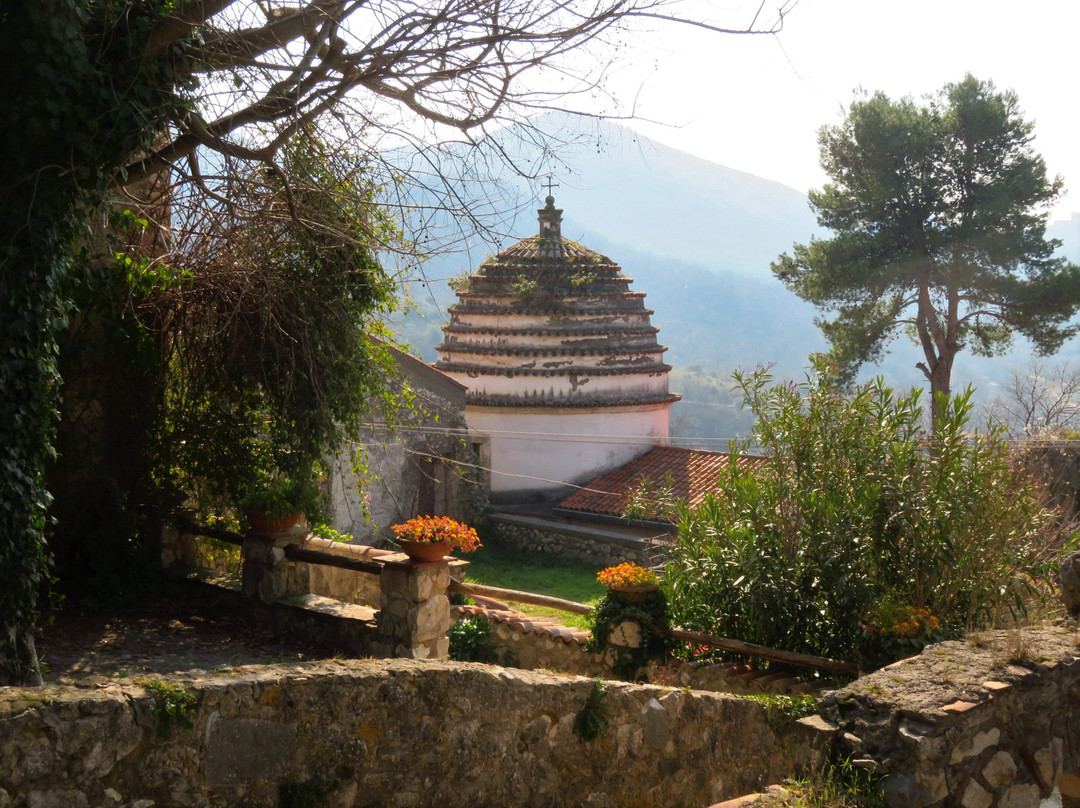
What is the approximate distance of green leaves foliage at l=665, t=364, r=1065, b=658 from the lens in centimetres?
681

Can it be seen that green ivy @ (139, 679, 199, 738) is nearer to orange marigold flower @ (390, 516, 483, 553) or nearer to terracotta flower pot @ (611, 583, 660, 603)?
orange marigold flower @ (390, 516, 483, 553)

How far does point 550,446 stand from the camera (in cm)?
2164

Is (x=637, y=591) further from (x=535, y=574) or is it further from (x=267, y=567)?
(x=535, y=574)

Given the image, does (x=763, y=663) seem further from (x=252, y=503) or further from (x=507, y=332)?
(x=507, y=332)

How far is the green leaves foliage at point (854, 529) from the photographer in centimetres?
681

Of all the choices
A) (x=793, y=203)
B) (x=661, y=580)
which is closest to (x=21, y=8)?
(x=661, y=580)

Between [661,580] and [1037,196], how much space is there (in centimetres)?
1930

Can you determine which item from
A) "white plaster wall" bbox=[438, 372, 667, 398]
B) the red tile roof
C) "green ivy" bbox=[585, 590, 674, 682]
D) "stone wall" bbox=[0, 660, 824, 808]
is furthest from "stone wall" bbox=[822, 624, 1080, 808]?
"white plaster wall" bbox=[438, 372, 667, 398]

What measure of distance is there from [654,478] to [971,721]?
16060 millimetres

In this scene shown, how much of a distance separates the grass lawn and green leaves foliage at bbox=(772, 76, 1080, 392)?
9.41 metres

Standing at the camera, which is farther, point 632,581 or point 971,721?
Answer: point 632,581

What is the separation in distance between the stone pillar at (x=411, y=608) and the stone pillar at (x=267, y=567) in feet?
3.44

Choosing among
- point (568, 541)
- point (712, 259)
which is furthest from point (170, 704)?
point (712, 259)

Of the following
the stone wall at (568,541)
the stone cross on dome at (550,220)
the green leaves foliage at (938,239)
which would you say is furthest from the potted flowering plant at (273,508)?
the green leaves foliage at (938,239)
